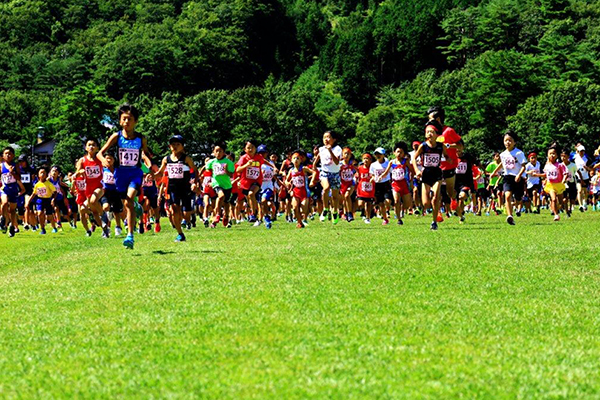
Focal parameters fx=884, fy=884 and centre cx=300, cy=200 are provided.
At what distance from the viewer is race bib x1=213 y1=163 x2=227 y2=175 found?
23562 mm

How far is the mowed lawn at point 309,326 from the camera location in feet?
16.6

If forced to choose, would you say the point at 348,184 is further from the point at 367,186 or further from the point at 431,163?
the point at 431,163

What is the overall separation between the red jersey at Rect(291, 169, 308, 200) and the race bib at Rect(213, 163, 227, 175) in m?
1.83

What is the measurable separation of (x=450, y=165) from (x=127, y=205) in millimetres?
9088

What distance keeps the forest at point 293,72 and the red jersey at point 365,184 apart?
51794 millimetres

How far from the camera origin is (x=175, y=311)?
752cm

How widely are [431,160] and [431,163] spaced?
0.09 m

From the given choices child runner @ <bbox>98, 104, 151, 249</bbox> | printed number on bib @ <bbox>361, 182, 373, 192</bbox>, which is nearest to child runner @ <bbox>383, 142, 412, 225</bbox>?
printed number on bib @ <bbox>361, 182, 373, 192</bbox>

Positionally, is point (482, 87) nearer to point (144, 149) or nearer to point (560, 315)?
point (144, 149)

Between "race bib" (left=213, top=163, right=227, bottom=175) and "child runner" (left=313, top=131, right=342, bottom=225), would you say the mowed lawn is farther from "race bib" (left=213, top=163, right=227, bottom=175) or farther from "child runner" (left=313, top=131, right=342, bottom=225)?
"race bib" (left=213, top=163, right=227, bottom=175)

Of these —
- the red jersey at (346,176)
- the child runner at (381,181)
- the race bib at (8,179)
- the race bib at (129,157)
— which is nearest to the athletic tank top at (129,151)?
the race bib at (129,157)

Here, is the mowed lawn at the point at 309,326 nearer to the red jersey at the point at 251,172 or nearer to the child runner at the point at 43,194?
the red jersey at the point at 251,172

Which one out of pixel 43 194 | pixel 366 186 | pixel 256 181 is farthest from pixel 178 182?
pixel 43 194

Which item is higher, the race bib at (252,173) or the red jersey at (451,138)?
the red jersey at (451,138)
